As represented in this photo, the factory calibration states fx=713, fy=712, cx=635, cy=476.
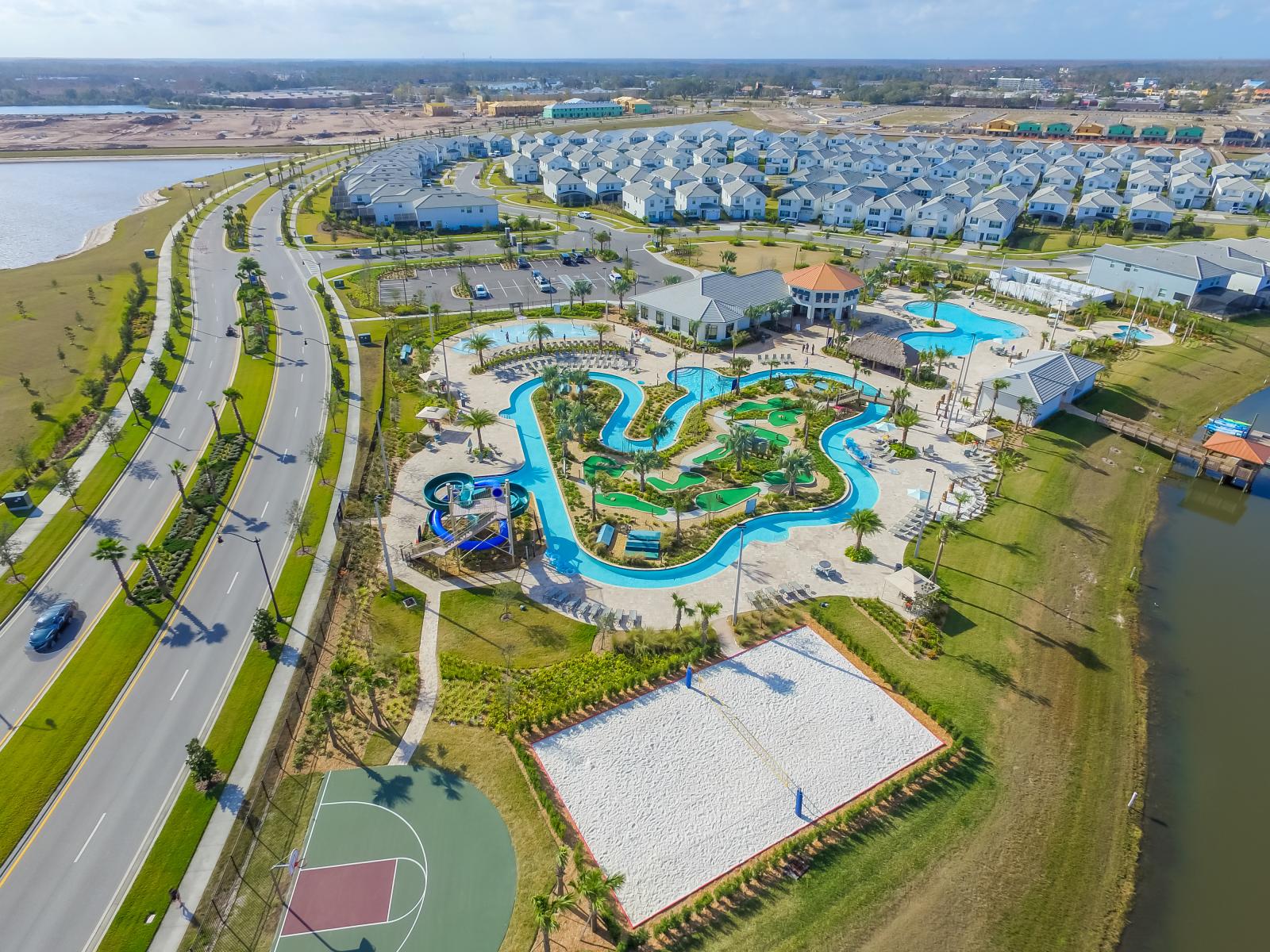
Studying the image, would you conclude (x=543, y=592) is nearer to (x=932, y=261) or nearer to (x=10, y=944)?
(x=10, y=944)

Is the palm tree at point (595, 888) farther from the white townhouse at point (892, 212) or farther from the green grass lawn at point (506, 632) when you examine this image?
the white townhouse at point (892, 212)

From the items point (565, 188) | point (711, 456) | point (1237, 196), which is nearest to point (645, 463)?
point (711, 456)

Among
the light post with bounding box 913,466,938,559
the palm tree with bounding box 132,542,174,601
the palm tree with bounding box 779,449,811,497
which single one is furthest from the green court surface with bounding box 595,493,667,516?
the palm tree with bounding box 132,542,174,601

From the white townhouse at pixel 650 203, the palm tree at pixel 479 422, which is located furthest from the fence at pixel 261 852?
the white townhouse at pixel 650 203

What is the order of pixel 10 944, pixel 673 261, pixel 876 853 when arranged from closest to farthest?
1. pixel 10 944
2. pixel 876 853
3. pixel 673 261

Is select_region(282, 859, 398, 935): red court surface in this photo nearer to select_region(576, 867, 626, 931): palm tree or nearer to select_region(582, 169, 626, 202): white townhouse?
select_region(576, 867, 626, 931): palm tree

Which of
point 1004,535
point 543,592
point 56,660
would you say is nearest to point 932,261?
point 1004,535
